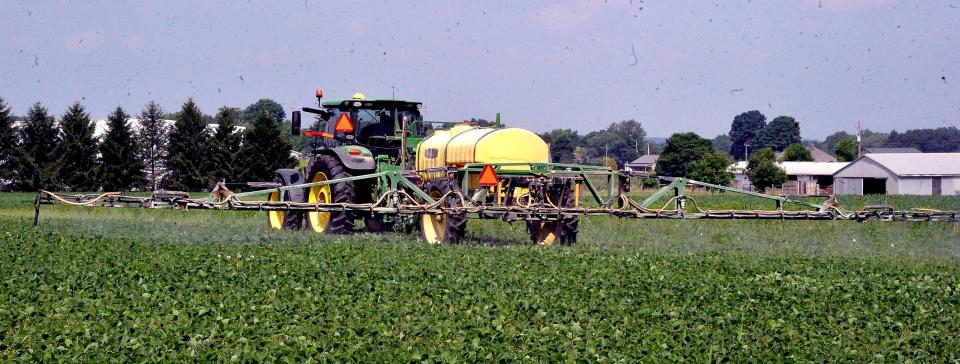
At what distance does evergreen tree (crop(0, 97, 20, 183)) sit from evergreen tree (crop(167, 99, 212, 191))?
→ 304 inches

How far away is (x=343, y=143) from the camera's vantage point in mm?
21984

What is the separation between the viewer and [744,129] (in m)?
147

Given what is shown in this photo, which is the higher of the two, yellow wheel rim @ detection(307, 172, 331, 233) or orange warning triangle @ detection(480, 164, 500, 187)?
orange warning triangle @ detection(480, 164, 500, 187)

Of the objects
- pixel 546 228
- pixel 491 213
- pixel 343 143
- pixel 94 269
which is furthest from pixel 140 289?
pixel 343 143

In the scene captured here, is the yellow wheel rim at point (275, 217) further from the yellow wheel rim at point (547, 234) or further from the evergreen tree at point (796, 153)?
the evergreen tree at point (796, 153)

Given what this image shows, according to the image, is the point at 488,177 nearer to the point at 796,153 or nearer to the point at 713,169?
the point at 713,169

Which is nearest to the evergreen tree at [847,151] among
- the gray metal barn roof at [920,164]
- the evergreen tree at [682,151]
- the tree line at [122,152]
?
the gray metal barn roof at [920,164]

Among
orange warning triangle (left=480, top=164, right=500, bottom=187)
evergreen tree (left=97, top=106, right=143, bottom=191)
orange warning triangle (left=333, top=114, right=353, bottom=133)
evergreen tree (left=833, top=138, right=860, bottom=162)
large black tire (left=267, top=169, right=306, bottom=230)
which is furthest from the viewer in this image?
evergreen tree (left=833, top=138, right=860, bottom=162)

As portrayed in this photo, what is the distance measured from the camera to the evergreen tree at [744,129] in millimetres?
146125

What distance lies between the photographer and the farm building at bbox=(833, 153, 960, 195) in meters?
74.6

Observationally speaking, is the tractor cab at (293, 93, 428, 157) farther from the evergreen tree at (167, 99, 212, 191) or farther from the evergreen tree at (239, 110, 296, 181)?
the evergreen tree at (167, 99, 212, 191)

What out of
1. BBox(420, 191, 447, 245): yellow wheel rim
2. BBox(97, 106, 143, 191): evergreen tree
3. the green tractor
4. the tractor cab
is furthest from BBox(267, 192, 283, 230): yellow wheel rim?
BBox(97, 106, 143, 191): evergreen tree

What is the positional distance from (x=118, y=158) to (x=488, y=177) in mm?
42729

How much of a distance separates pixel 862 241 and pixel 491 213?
7893mm
